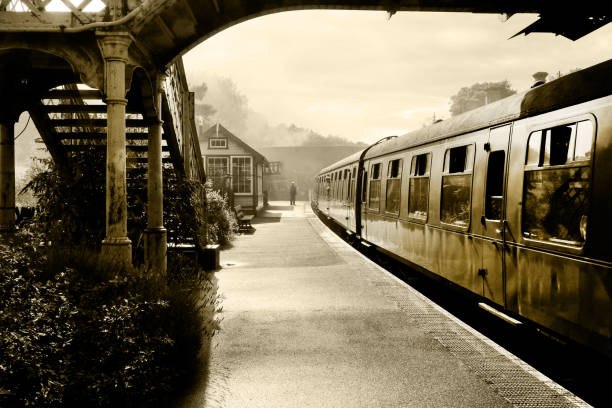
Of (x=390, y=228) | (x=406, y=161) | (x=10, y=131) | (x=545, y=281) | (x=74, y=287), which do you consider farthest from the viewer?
(x=390, y=228)

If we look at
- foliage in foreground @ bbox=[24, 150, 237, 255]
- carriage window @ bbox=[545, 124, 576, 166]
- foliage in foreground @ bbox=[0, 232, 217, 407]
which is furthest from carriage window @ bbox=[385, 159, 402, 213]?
foliage in foreground @ bbox=[0, 232, 217, 407]

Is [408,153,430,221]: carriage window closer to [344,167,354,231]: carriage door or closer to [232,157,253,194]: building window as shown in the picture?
[344,167,354,231]: carriage door

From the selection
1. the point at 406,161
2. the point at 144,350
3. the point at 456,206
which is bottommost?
the point at 144,350

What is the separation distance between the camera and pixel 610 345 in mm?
4277

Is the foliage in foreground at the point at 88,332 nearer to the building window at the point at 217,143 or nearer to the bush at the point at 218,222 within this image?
the bush at the point at 218,222

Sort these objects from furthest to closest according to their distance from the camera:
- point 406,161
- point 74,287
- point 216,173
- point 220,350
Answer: point 216,173
point 406,161
point 220,350
point 74,287

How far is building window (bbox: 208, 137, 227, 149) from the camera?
3887 cm

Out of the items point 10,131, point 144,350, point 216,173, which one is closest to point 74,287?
point 144,350

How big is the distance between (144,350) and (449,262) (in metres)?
4.90

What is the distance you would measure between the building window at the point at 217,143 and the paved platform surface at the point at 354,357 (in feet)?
98.5

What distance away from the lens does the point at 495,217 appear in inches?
256

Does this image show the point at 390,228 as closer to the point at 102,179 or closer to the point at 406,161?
the point at 406,161

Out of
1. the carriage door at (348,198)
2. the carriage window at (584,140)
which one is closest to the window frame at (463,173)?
the carriage window at (584,140)

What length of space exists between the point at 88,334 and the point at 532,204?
14.3 feet
